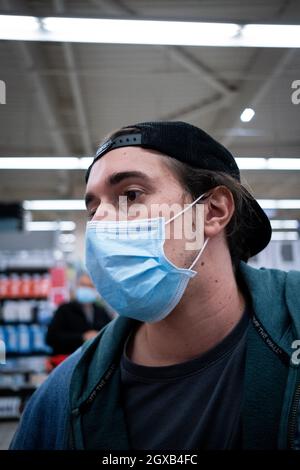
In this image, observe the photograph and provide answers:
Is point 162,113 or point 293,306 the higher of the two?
point 162,113

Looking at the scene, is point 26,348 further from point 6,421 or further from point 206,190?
point 206,190

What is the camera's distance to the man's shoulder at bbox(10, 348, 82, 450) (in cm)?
64

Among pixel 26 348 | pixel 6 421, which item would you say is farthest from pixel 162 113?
pixel 6 421

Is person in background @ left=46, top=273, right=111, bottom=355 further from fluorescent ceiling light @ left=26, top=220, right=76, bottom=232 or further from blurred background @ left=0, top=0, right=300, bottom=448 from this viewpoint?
fluorescent ceiling light @ left=26, top=220, right=76, bottom=232

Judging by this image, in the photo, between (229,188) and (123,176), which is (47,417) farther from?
(229,188)

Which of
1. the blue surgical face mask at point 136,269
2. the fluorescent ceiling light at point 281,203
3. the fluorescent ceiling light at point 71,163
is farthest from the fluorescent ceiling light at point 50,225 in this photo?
the blue surgical face mask at point 136,269

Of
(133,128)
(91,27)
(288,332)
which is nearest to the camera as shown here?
(288,332)

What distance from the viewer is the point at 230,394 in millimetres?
570

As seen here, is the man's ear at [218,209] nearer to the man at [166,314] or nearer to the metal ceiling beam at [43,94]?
the man at [166,314]

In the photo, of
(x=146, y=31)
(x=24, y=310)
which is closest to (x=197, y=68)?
(x=146, y=31)

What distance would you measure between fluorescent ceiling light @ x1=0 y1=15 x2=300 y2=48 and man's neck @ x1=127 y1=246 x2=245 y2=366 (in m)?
1.39

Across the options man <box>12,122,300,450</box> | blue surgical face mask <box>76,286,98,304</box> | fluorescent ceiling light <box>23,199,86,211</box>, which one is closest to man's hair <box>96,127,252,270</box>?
man <box>12,122,300,450</box>

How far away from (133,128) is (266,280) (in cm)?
43

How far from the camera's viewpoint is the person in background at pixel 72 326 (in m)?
1.86
